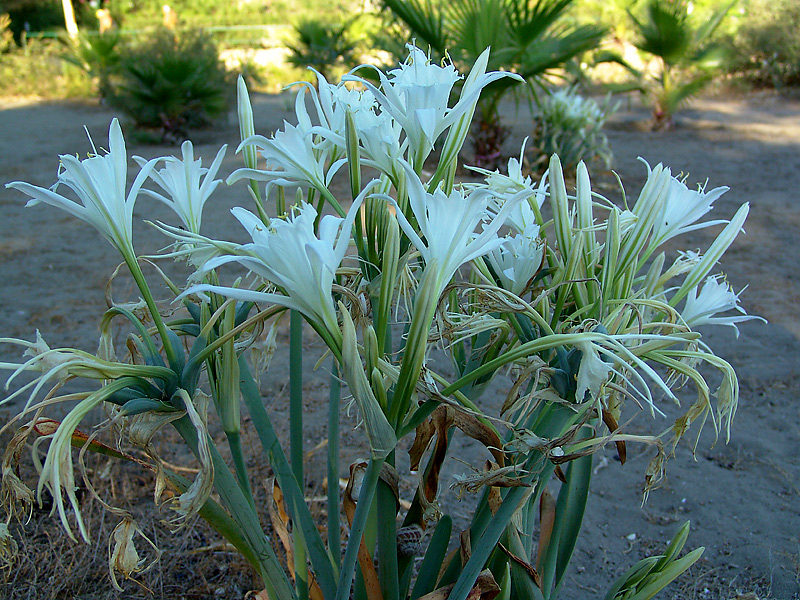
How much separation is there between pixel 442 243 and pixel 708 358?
367 mm

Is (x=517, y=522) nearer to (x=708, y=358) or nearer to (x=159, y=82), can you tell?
(x=708, y=358)

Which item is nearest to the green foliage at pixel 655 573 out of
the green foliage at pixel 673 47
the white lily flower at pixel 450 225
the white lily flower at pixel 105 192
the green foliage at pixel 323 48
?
the white lily flower at pixel 450 225

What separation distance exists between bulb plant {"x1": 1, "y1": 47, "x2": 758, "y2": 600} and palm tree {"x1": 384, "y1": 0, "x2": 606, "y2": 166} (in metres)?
4.16

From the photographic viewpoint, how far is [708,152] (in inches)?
275

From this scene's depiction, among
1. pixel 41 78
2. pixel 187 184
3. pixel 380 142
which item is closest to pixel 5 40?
pixel 41 78

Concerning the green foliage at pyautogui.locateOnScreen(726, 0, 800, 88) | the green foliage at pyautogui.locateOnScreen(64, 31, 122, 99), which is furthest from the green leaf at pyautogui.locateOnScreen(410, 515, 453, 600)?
the green foliage at pyautogui.locateOnScreen(726, 0, 800, 88)

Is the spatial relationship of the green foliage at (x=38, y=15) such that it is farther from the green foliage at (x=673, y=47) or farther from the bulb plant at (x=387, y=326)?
the bulb plant at (x=387, y=326)

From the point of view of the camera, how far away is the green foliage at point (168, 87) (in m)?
7.00

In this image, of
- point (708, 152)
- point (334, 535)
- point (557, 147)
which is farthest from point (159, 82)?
point (334, 535)

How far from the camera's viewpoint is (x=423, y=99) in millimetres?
714

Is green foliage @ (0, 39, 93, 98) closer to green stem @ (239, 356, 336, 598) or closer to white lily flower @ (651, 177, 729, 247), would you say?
green stem @ (239, 356, 336, 598)

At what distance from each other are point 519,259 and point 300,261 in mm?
360

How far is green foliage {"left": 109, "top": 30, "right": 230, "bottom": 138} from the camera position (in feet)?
23.0

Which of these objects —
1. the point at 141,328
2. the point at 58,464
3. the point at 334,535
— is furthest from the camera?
the point at 334,535
